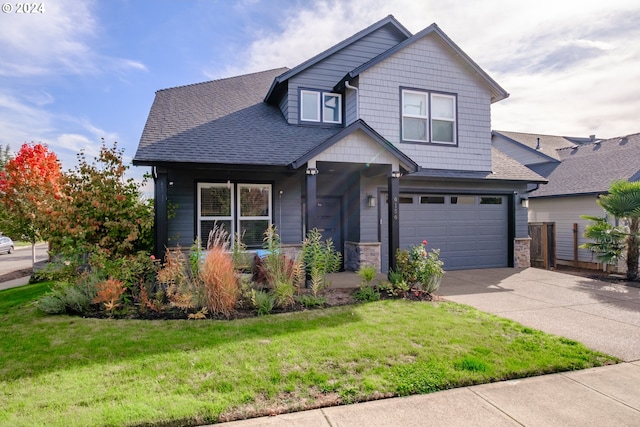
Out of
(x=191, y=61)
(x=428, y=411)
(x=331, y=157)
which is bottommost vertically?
(x=428, y=411)

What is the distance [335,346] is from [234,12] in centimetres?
912

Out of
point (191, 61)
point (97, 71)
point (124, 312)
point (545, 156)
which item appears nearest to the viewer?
point (124, 312)

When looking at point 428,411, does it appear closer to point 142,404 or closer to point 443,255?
point 142,404

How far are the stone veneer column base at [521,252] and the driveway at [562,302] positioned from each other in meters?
0.97

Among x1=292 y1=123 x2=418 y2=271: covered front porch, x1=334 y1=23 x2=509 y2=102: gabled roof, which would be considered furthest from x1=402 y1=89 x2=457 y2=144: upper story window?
x1=292 y1=123 x2=418 y2=271: covered front porch

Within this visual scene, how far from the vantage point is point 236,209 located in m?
9.50

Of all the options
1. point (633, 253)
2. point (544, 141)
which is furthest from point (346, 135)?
point (544, 141)

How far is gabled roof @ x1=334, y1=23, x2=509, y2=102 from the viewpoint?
33.5 ft

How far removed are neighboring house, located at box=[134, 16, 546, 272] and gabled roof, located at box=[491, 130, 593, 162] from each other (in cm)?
915

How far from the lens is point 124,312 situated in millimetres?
5898

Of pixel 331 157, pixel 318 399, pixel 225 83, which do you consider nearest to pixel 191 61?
pixel 225 83

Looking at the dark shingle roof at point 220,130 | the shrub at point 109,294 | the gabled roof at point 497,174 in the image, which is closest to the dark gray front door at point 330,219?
the dark shingle roof at point 220,130

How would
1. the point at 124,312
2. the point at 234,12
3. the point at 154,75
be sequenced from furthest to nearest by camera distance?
the point at 154,75, the point at 234,12, the point at 124,312

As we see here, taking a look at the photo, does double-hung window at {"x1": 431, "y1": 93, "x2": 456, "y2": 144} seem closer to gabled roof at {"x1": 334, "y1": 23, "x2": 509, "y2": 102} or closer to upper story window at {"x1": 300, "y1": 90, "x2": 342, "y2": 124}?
gabled roof at {"x1": 334, "y1": 23, "x2": 509, "y2": 102}
